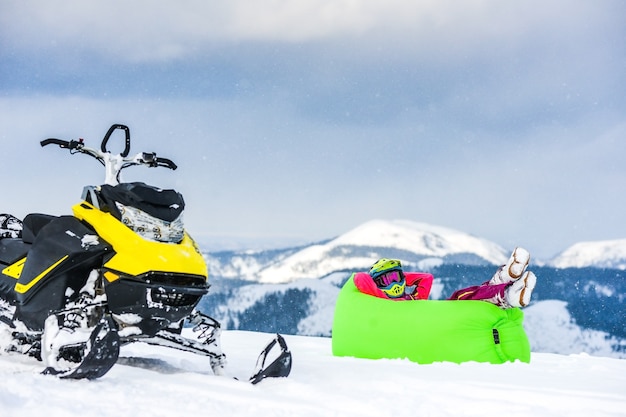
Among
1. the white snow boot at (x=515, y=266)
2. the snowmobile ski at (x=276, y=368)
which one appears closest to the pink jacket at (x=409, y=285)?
the white snow boot at (x=515, y=266)

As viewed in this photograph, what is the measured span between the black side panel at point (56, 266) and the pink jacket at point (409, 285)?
135 inches

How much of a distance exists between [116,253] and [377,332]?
3237 millimetres

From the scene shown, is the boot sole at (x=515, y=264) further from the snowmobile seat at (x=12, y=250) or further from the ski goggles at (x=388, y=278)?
the snowmobile seat at (x=12, y=250)

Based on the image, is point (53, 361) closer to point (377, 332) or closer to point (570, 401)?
point (570, 401)

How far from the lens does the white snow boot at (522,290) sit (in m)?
6.25

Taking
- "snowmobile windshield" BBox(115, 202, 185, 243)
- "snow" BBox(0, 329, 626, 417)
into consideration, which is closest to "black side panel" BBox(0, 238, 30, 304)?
"snow" BBox(0, 329, 626, 417)

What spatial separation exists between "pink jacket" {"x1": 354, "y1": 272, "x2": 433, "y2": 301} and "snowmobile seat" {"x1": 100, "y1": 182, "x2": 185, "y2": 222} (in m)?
3.21

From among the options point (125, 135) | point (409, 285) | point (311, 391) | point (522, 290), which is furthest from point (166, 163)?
point (409, 285)

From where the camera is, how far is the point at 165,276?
13.3ft

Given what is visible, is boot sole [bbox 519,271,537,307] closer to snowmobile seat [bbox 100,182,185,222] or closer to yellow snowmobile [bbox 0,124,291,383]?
yellow snowmobile [bbox 0,124,291,383]

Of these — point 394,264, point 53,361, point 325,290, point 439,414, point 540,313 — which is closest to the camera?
point 439,414

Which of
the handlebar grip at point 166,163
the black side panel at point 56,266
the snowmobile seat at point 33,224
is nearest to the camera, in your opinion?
the black side panel at point 56,266

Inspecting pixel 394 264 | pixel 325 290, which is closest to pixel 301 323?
pixel 325 290

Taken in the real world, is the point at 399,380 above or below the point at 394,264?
below
